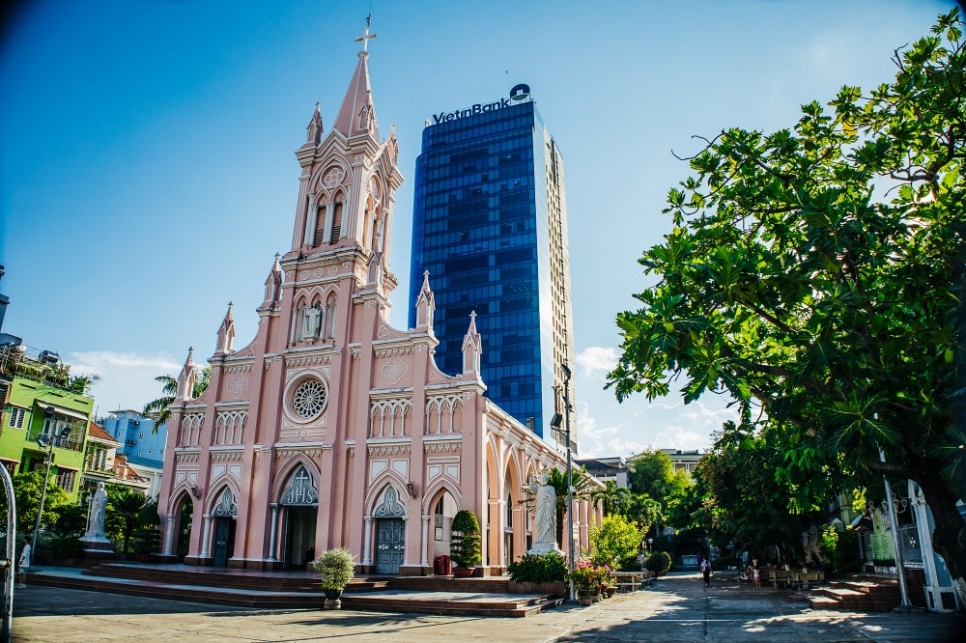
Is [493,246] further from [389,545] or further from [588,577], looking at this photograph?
[588,577]

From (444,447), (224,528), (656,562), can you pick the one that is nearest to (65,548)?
(224,528)

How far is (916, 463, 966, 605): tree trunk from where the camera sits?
921 cm

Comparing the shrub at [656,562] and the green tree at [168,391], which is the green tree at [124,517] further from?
the shrub at [656,562]

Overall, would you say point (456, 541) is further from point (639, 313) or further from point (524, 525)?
point (639, 313)

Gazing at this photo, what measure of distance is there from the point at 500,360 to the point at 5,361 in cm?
5255

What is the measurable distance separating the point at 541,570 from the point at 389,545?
27.8 feet

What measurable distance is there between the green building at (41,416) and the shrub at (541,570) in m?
27.3

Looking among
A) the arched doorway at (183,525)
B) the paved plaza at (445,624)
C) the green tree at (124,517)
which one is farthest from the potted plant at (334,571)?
the green tree at (124,517)

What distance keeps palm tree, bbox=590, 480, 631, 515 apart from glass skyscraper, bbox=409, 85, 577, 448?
22013 millimetres

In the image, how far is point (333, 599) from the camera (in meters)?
19.7

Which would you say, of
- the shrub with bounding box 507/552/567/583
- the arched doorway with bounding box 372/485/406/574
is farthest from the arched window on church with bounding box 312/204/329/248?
the shrub with bounding box 507/552/567/583

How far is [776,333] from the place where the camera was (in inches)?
451

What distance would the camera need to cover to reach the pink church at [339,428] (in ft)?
90.8

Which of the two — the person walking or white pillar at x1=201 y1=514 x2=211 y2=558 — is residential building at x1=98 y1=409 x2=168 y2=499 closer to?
white pillar at x1=201 y1=514 x2=211 y2=558
